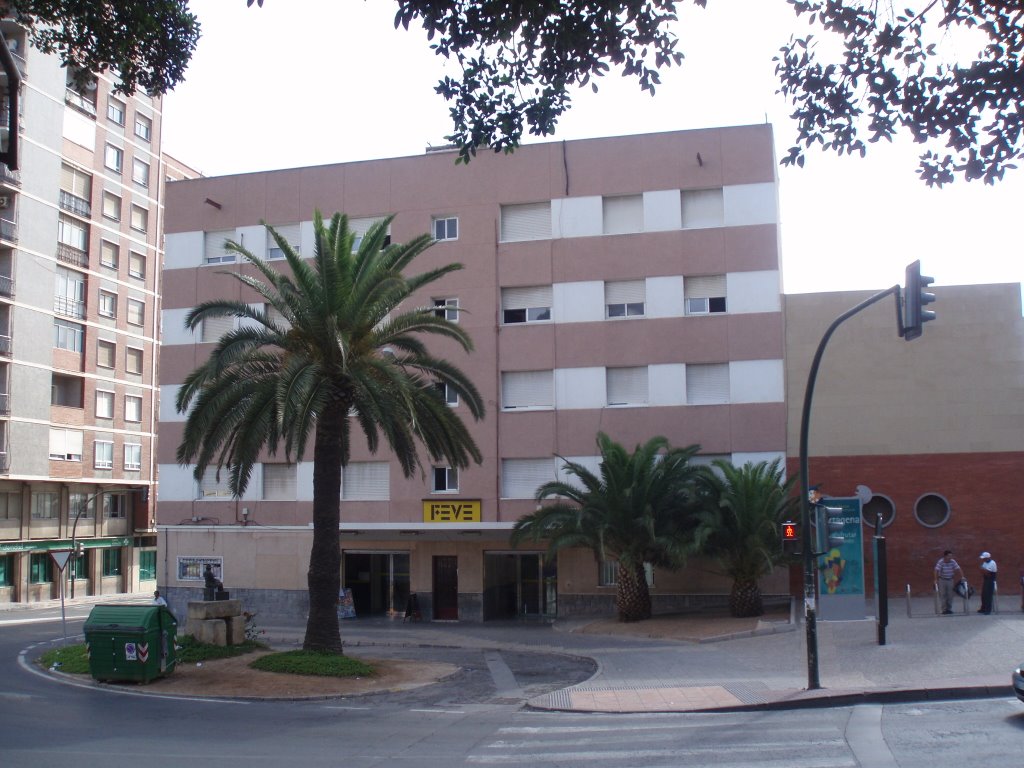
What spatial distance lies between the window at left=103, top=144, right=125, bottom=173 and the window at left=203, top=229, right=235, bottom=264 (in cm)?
2289

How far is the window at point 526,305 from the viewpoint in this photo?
32312 mm

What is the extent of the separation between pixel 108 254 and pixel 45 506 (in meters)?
14.2

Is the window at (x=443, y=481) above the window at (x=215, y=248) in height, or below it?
below

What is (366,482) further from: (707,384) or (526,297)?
(707,384)

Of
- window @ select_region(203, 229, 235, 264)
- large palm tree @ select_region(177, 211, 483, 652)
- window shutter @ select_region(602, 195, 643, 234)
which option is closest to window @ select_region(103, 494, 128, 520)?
window @ select_region(203, 229, 235, 264)

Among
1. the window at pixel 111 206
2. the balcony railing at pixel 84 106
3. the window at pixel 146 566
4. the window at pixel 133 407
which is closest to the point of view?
the balcony railing at pixel 84 106

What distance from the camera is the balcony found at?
51.4 meters

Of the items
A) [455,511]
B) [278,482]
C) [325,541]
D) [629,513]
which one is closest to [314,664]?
[325,541]

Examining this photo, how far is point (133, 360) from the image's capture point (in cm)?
5666

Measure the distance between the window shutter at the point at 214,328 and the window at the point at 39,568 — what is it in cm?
2241

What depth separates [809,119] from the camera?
9508 mm

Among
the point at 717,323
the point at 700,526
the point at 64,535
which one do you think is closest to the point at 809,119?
the point at 700,526

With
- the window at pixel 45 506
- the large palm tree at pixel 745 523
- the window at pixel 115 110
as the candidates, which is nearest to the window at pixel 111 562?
the window at pixel 45 506

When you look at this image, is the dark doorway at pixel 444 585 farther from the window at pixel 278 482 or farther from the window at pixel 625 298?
the window at pixel 625 298
